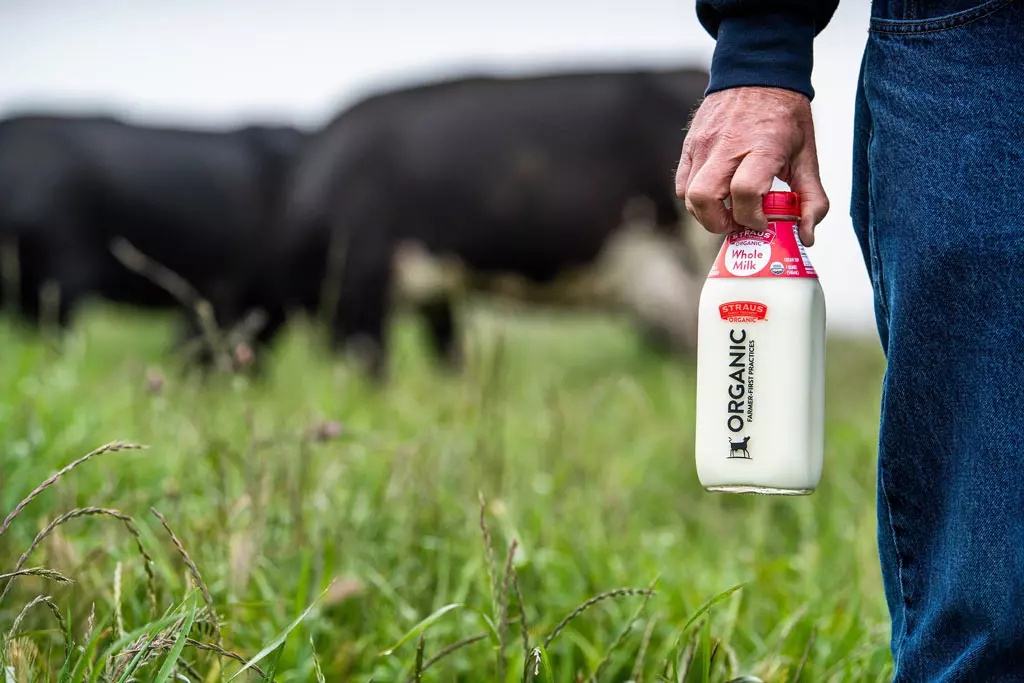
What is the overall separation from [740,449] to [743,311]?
0.16m

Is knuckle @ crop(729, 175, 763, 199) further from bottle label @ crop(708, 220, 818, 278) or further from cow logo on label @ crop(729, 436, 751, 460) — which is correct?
cow logo on label @ crop(729, 436, 751, 460)

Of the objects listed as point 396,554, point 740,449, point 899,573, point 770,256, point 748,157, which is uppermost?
point 748,157

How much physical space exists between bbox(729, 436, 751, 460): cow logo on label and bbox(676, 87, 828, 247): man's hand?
25 centimetres

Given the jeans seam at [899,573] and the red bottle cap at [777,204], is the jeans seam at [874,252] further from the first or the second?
the jeans seam at [899,573]

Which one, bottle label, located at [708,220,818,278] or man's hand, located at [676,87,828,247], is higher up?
man's hand, located at [676,87,828,247]

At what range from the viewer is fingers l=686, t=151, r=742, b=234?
127 centimetres

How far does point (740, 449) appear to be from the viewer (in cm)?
129

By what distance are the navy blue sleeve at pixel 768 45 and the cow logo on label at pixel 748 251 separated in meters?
0.18

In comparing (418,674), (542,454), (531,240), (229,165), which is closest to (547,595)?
(418,674)

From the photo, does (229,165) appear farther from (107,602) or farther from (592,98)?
(107,602)

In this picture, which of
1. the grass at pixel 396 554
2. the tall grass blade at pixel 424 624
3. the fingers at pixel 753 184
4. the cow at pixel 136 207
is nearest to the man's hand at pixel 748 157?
the fingers at pixel 753 184

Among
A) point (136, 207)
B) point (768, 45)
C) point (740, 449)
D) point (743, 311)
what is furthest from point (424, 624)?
point (136, 207)

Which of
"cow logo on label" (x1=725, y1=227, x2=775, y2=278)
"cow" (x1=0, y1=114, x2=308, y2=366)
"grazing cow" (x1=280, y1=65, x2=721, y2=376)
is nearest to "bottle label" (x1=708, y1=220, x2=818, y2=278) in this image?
"cow logo on label" (x1=725, y1=227, x2=775, y2=278)

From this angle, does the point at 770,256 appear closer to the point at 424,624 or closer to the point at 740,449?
the point at 740,449
